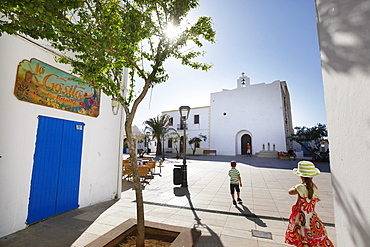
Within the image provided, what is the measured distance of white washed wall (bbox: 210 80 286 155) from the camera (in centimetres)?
2402

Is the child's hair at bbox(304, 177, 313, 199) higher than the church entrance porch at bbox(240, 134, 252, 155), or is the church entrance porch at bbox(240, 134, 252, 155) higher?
the church entrance porch at bbox(240, 134, 252, 155)

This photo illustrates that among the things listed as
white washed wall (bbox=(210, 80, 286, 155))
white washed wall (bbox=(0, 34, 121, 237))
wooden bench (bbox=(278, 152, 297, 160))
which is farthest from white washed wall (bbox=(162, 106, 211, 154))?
white washed wall (bbox=(0, 34, 121, 237))

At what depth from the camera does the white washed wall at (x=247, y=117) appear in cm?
2402

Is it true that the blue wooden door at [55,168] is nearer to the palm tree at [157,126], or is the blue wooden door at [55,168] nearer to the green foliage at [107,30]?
the green foliage at [107,30]

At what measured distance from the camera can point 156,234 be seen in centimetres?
327

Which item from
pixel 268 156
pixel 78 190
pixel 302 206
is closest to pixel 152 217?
pixel 78 190

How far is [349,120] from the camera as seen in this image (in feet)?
5.74

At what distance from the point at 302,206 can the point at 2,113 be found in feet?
17.1

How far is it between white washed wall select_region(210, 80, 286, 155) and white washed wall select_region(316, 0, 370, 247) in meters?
23.6

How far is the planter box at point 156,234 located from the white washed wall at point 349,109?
202cm

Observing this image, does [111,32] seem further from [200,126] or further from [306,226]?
[200,126]

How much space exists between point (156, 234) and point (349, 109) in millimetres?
3367

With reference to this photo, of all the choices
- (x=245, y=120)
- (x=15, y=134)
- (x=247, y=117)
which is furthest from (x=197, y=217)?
(x=247, y=117)

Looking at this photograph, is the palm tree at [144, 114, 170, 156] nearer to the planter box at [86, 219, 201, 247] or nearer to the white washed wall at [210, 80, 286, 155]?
the white washed wall at [210, 80, 286, 155]
